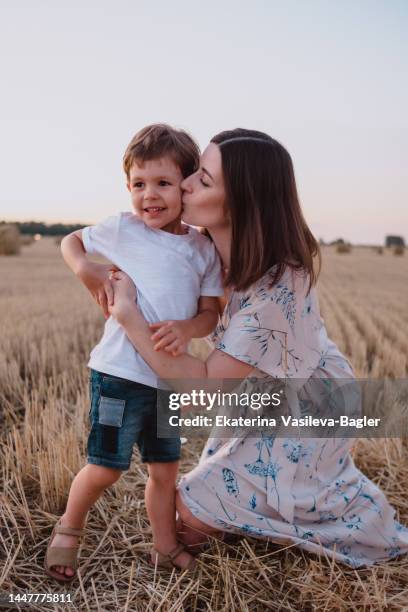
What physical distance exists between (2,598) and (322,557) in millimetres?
1033

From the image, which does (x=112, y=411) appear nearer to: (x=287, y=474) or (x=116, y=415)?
(x=116, y=415)

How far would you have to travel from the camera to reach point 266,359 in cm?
195

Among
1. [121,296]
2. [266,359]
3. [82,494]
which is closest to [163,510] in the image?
[82,494]

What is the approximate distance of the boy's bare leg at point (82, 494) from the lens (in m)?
1.91

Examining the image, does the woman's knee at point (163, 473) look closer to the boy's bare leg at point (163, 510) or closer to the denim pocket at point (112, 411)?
the boy's bare leg at point (163, 510)

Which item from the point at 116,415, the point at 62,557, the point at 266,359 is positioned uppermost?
the point at 266,359

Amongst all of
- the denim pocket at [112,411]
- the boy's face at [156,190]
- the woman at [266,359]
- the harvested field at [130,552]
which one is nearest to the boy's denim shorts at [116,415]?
the denim pocket at [112,411]

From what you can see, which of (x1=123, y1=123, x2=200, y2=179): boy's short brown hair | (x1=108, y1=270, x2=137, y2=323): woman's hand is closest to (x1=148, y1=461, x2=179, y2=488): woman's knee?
(x1=108, y1=270, x2=137, y2=323): woman's hand

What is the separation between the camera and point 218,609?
6.05 ft

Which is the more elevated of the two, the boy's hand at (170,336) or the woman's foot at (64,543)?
the boy's hand at (170,336)

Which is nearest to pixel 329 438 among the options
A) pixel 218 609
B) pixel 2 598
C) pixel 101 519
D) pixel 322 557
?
pixel 322 557

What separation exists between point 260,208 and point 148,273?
39 centimetres

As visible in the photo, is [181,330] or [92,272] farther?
[92,272]

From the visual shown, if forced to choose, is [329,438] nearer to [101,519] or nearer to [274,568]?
[274,568]
